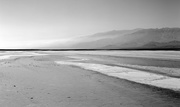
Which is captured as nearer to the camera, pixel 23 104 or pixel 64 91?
pixel 23 104

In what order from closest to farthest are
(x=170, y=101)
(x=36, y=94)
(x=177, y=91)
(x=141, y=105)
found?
(x=141, y=105) < (x=170, y=101) < (x=36, y=94) < (x=177, y=91)

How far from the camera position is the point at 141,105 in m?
6.89

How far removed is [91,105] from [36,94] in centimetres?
273

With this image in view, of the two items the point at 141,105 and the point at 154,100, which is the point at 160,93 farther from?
the point at 141,105

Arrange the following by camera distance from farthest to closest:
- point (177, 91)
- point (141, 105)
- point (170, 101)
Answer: point (177, 91) < point (170, 101) < point (141, 105)

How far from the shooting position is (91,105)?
6922 millimetres

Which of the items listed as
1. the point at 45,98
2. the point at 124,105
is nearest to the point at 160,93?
the point at 124,105

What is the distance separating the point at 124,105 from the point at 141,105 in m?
0.55

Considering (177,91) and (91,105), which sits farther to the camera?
(177,91)

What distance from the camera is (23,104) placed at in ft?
23.0

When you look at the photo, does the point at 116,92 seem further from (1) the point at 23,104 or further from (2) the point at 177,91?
(1) the point at 23,104

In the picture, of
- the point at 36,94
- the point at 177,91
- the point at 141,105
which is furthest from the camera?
the point at 177,91

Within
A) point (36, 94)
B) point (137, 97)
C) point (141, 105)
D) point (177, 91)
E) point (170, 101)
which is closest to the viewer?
point (141, 105)

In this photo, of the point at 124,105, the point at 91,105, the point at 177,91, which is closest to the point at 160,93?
the point at 177,91
